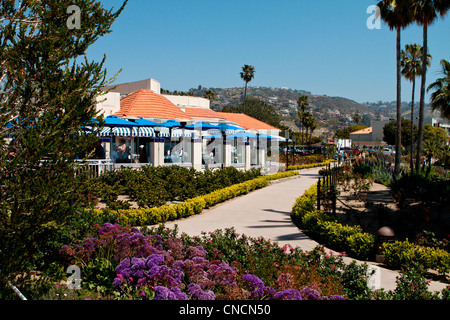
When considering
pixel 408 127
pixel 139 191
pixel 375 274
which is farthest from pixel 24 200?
pixel 408 127

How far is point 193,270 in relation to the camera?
4.83 m

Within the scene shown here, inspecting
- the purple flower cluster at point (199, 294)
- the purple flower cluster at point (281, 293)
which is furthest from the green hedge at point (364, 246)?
the purple flower cluster at point (199, 294)

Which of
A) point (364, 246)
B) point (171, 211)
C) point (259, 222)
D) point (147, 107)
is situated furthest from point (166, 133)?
point (364, 246)

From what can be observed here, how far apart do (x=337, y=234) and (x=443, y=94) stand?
24341mm

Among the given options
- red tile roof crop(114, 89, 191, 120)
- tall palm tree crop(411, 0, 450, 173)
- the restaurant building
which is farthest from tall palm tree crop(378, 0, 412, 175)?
red tile roof crop(114, 89, 191, 120)

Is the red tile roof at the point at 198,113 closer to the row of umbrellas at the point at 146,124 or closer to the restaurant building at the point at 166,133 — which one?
the restaurant building at the point at 166,133

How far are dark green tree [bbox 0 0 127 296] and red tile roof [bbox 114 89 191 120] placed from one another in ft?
56.2

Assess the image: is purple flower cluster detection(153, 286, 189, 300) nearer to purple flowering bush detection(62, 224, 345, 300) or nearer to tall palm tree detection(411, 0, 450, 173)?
purple flowering bush detection(62, 224, 345, 300)

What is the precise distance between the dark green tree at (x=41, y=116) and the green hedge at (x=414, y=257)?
5488 millimetres

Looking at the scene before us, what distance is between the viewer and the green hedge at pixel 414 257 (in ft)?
20.5

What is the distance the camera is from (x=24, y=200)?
12.0 ft

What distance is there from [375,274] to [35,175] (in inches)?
194

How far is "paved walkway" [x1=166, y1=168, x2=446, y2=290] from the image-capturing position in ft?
27.5

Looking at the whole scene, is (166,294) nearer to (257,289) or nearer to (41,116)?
(257,289)
